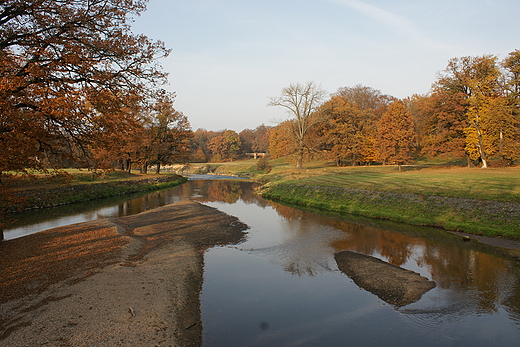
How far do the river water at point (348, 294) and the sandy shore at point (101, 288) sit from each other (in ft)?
2.48

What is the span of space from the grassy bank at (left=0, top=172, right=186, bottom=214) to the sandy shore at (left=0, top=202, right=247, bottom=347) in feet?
23.3

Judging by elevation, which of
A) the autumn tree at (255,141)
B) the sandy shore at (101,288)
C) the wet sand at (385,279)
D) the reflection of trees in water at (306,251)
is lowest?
the reflection of trees in water at (306,251)

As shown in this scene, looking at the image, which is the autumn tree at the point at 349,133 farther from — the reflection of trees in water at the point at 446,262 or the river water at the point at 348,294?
the river water at the point at 348,294

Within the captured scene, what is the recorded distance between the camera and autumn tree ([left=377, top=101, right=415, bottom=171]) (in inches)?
1432

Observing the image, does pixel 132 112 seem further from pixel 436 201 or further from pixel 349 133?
pixel 349 133

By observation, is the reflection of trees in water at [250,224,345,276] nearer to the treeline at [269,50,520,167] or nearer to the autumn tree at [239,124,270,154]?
the treeline at [269,50,520,167]

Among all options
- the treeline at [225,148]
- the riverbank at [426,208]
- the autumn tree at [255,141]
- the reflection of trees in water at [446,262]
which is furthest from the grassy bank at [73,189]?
the autumn tree at [255,141]

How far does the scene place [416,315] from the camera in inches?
274

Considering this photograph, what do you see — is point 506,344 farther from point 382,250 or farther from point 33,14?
point 33,14

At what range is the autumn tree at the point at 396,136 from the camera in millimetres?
36375

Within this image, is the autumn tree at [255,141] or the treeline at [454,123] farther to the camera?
the autumn tree at [255,141]

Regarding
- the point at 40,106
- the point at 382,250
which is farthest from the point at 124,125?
the point at 382,250

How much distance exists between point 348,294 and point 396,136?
1293 inches

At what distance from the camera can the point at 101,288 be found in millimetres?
7449
